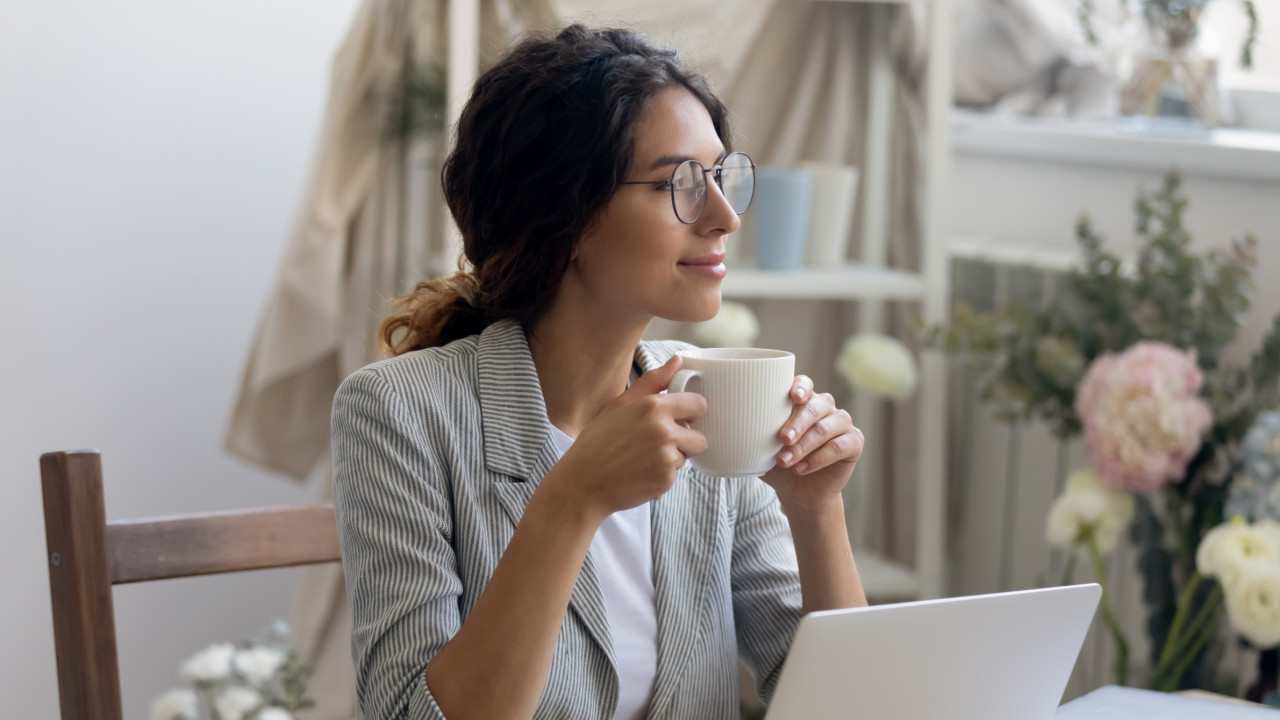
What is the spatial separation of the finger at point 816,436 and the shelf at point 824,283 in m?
1.00

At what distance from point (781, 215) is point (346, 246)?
0.69 m

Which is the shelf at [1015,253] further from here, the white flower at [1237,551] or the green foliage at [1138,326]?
the white flower at [1237,551]

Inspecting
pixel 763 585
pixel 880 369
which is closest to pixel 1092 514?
pixel 880 369

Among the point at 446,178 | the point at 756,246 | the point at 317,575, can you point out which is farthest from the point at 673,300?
the point at 317,575

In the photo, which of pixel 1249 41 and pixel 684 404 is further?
pixel 1249 41

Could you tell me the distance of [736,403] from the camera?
0.84 meters

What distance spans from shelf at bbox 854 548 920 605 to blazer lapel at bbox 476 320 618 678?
3.75 ft

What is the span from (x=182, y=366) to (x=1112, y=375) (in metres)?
1.55

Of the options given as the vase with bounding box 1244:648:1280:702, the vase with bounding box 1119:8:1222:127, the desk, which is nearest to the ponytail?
the desk

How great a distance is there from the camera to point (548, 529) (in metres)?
0.83

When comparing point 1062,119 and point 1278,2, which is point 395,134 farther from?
point 1278,2

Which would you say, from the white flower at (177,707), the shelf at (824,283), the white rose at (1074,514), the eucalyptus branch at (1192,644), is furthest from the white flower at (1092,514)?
the white flower at (177,707)

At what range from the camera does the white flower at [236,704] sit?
30.2 inches

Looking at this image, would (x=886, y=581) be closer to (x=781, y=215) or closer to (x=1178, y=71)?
(x=781, y=215)
